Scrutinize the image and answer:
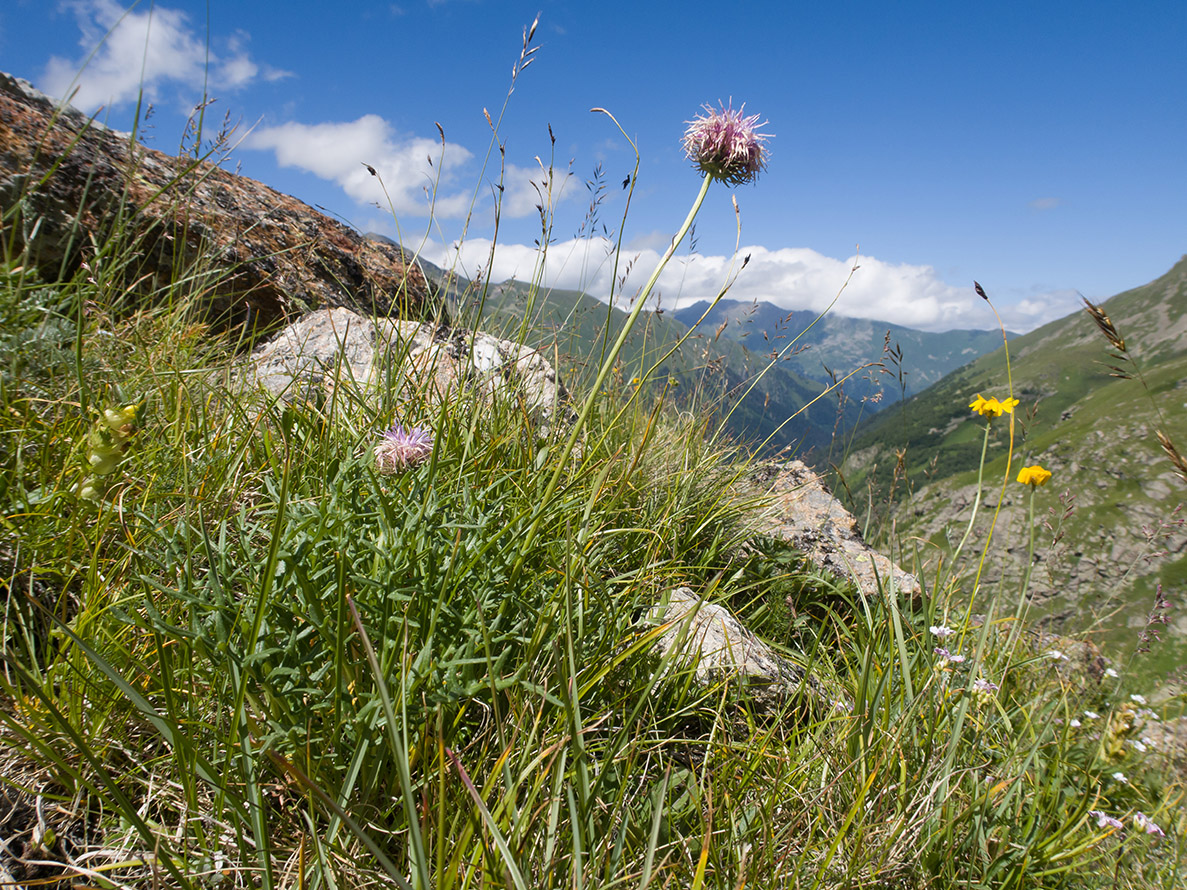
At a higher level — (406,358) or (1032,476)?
(406,358)

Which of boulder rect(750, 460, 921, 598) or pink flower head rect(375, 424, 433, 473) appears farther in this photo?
boulder rect(750, 460, 921, 598)

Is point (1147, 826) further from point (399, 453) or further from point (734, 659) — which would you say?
point (399, 453)

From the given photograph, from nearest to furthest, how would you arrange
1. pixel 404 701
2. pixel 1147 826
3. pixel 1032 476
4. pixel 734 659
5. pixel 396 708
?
pixel 404 701 < pixel 396 708 < pixel 734 659 < pixel 1147 826 < pixel 1032 476

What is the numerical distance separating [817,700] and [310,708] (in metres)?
1.97

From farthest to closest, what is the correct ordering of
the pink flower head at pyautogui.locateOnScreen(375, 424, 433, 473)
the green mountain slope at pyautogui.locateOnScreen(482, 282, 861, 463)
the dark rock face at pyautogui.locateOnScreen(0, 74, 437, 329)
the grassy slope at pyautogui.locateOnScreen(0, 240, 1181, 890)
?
the green mountain slope at pyautogui.locateOnScreen(482, 282, 861, 463) → the dark rock face at pyautogui.locateOnScreen(0, 74, 437, 329) → the pink flower head at pyautogui.locateOnScreen(375, 424, 433, 473) → the grassy slope at pyautogui.locateOnScreen(0, 240, 1181, 890)

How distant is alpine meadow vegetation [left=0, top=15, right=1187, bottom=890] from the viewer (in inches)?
48.2

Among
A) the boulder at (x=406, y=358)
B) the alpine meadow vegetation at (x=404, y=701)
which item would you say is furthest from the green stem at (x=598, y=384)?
the boulder at (x=406, y=358)

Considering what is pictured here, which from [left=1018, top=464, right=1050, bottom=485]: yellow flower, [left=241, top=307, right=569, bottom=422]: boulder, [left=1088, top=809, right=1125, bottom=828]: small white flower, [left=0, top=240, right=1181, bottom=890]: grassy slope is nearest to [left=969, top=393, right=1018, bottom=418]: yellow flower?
[left=1018, top=464, right=1050, bottom=485]: yellow flower

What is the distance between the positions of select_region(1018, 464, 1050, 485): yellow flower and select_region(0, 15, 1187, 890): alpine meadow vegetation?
20 mm

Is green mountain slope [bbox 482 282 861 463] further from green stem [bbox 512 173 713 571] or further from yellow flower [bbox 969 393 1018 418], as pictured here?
green stem [bbox 512 173 713 571]

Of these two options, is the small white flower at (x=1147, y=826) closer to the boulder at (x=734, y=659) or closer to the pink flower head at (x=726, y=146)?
the boulder at (x=734, y=659)

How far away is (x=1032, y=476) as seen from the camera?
247cm

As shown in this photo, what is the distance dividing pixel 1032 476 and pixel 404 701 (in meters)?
2.68

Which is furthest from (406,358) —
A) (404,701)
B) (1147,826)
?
(1147,826)
